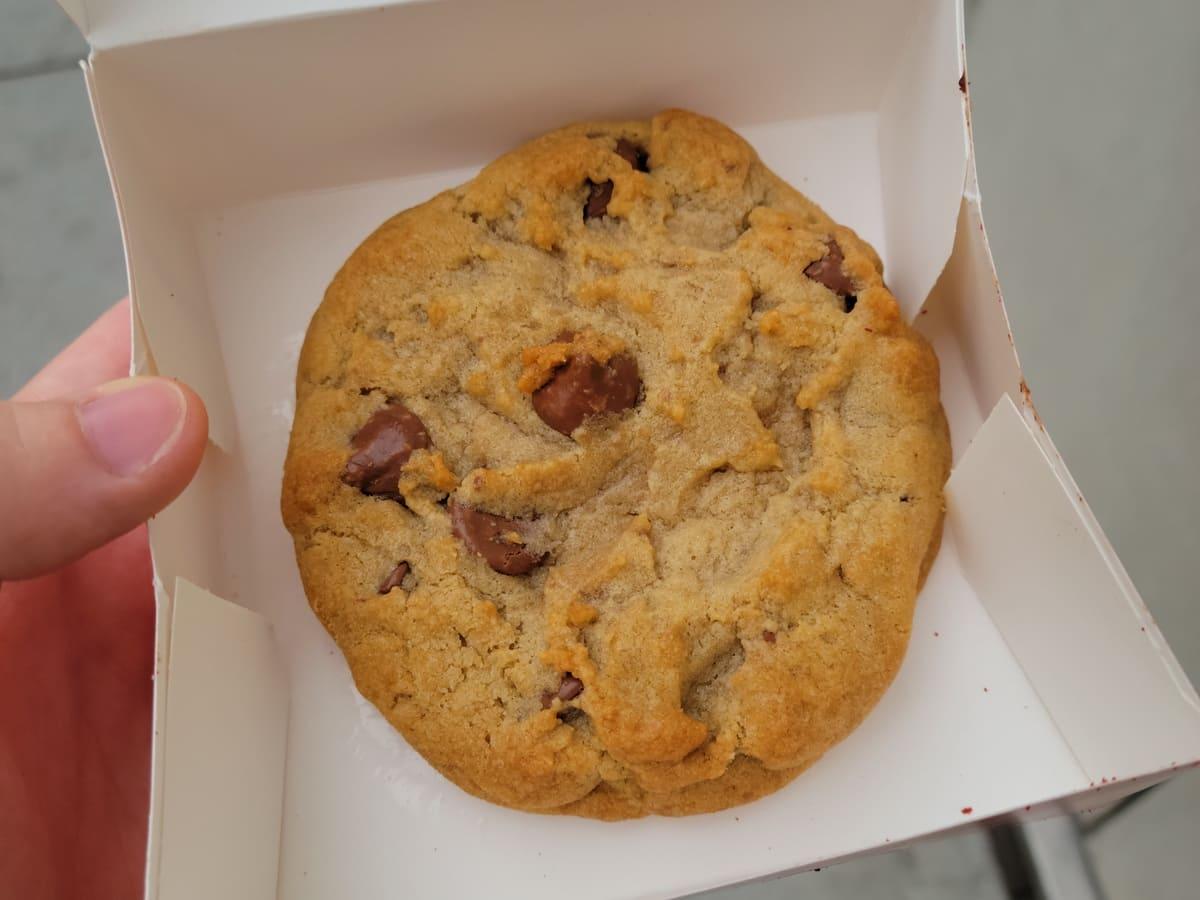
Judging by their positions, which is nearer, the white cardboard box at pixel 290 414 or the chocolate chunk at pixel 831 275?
the white cardboard box at pixel 290 414

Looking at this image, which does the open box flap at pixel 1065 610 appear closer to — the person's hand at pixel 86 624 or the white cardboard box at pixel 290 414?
the white cardboard box at pixel 290 414

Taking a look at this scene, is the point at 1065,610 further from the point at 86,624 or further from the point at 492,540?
the point at 86,624

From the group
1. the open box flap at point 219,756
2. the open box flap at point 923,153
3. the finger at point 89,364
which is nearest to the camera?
the open box flap at point 219,756

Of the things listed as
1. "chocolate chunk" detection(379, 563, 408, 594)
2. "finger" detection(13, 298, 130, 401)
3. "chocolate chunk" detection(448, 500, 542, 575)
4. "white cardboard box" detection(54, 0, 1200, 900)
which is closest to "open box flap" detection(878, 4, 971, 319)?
"white cardboard box" detection(54, 0, 1200, 900)

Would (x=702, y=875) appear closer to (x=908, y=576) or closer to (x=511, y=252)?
(x=908, y=576)

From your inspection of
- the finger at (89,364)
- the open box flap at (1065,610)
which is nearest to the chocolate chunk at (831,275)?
the open box flap at (1065,610)

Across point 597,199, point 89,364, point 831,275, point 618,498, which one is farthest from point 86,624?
point 831,275

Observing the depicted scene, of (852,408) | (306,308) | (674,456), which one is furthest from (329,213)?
(852,408)
